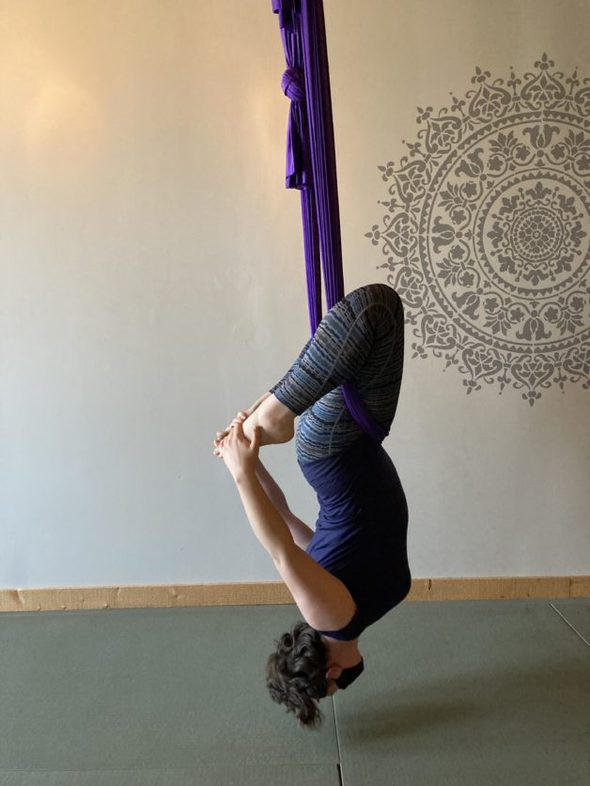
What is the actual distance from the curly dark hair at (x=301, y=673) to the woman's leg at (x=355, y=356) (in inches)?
29.5

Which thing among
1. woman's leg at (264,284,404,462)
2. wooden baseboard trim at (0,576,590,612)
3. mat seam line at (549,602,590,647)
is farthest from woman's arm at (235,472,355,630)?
mat seam line at (549,602,590,647)

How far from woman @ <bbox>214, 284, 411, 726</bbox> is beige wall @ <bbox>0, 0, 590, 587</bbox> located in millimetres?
947

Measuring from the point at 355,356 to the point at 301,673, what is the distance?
989 millimetres

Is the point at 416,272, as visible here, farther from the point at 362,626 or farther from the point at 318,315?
the point at 362,626

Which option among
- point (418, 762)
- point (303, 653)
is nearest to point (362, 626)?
point (303, 653)

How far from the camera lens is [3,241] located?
2891mm

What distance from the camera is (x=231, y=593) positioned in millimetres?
3027

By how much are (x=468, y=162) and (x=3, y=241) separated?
203 cm

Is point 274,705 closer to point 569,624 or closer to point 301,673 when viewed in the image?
point 301,673

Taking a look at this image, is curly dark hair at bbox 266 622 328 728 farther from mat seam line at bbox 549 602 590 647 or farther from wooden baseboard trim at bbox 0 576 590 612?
mat seam line at bbox 549 602 590 647

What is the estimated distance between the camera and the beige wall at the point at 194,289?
2.76 m

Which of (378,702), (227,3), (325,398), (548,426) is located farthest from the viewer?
(548,426)

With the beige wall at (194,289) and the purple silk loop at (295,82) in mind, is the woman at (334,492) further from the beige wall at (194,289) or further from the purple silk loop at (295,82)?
the beige wall at (194,289)

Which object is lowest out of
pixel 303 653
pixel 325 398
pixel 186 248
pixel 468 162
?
pixel 303 653
